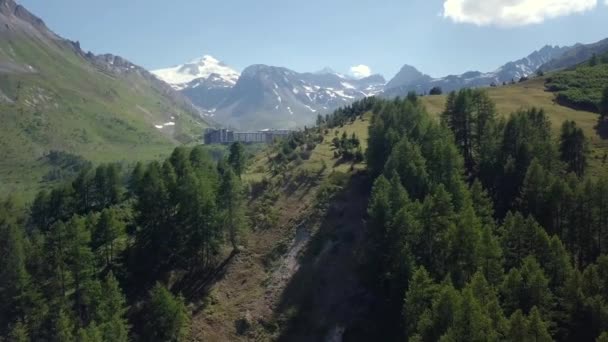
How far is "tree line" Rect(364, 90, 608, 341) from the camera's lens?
44.2 meters

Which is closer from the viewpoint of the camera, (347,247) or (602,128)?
(347,247)

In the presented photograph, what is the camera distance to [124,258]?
77.1 meters

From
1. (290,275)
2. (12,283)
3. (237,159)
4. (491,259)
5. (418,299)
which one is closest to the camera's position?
(418,299)

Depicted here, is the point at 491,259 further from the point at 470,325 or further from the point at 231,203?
the point at 231,203

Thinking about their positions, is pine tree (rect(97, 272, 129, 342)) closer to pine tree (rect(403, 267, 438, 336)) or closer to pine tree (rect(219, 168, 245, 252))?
pine tree (rect(219, 168, 245, 252))

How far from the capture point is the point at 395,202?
63719 millimetres

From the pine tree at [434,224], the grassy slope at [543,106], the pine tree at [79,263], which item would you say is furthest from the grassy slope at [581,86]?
the pine tree at [79,263]

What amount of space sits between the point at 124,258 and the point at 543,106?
120957 mm

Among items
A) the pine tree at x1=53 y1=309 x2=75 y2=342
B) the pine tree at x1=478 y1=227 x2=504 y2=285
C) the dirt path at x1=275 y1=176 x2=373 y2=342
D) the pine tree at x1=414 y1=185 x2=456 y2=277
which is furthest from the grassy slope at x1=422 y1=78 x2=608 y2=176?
the pine tree at x1=53 y1=309 x2=75 y2=342

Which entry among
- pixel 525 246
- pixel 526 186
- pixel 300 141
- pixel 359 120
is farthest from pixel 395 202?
pixel 359 120

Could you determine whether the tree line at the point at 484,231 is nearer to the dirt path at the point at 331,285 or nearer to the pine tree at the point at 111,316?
the dirt path at the point at 331,285

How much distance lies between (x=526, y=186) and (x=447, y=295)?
3416 cm

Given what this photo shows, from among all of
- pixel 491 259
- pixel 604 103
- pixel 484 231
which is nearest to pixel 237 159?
pixel 484 231

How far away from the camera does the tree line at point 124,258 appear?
59594 mm
